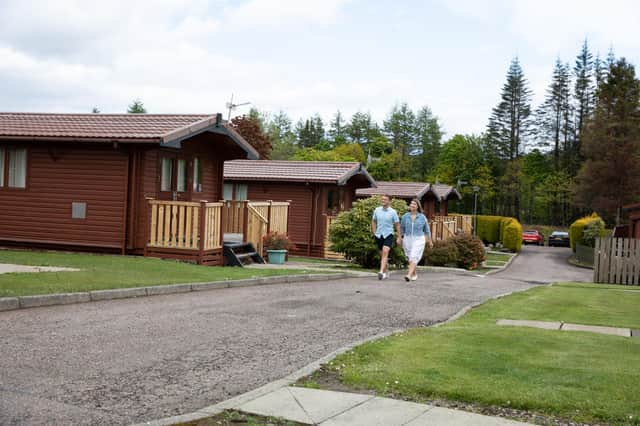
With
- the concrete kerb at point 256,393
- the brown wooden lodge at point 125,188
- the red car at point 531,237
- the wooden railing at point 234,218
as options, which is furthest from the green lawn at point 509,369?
the red car at point 531,237

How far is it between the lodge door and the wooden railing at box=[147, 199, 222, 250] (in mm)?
1526

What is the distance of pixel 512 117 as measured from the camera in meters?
89.8

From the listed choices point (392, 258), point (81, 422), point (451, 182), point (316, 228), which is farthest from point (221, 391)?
point (451, 182)

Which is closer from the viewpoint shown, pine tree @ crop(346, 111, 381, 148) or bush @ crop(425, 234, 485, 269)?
bush @ crop(425, 234, 485, 269)

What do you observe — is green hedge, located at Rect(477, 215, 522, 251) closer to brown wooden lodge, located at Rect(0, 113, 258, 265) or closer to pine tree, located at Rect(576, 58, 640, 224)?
pine tree, located at Rect(576, 58, 640, 224)

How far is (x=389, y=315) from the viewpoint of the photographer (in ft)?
36.0

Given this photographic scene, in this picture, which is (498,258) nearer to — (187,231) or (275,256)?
A: (275,256)

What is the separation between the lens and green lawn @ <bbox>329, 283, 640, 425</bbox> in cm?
556

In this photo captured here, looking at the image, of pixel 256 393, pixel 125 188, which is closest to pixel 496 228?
pixel 125 188

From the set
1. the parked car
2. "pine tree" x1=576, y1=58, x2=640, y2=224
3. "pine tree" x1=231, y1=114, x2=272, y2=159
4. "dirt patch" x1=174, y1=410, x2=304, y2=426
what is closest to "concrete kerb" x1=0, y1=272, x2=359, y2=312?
"dirt patch" x1=174, y1=410, x2=304, y2=426

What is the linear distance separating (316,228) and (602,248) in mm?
13528

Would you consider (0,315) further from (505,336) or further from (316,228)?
(316,228)

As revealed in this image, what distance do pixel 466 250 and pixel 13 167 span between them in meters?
18.9

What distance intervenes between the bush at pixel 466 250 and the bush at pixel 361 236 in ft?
30.0
